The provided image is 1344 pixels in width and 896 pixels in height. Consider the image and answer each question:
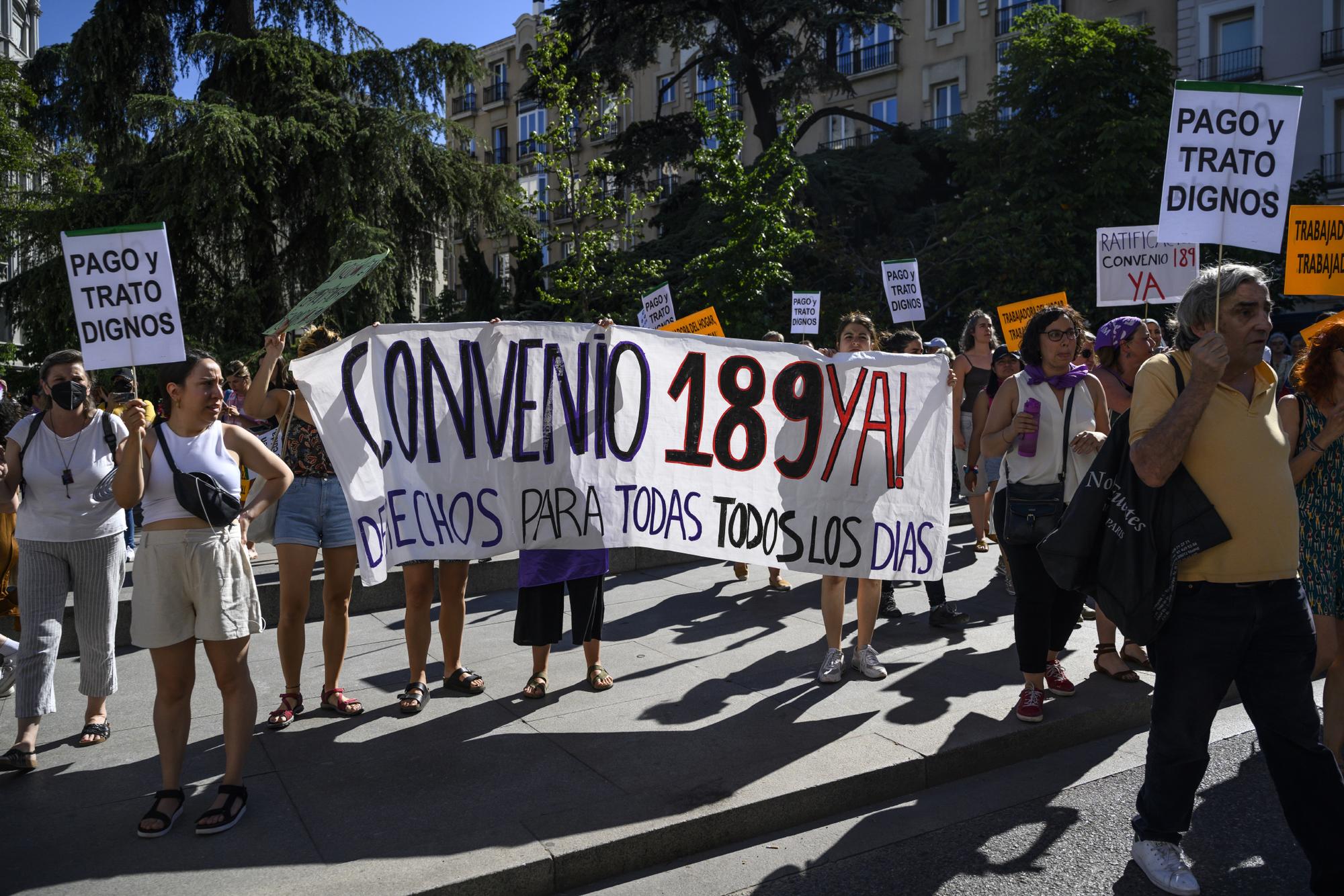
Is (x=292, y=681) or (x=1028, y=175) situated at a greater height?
(x=1028, y=175)

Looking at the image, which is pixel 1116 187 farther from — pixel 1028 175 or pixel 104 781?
pixel 104 781

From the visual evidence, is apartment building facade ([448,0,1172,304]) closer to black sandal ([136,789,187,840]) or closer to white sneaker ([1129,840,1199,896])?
black sandal ([136,789,187,840])

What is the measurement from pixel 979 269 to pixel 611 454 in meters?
19.1

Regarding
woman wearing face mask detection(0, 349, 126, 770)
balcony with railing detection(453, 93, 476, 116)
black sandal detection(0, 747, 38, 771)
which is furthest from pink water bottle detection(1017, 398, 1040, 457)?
balcony with railing detection(453, 93, 476, 116)

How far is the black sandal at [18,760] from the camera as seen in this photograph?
447 cm

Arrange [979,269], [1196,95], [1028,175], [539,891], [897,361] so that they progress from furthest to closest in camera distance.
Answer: [1028,175] < [979,269] < [897,361] < [1196,95] < [539,891]

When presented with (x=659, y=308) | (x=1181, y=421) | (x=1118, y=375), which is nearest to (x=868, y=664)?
(x=1118, y=375)

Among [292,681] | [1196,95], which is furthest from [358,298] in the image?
[1196,95]

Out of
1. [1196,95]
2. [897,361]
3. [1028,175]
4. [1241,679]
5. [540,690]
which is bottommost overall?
[540,690]

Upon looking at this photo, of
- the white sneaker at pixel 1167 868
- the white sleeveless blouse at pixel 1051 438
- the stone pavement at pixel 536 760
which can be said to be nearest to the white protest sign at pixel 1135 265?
the stone pavement at pixel 536 760

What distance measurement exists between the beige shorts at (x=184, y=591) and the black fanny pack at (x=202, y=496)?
8 centimetres

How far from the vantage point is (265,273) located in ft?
69.9

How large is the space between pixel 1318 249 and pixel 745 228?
11.2 meters

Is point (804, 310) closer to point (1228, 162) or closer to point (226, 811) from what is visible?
point (1228, 162)
